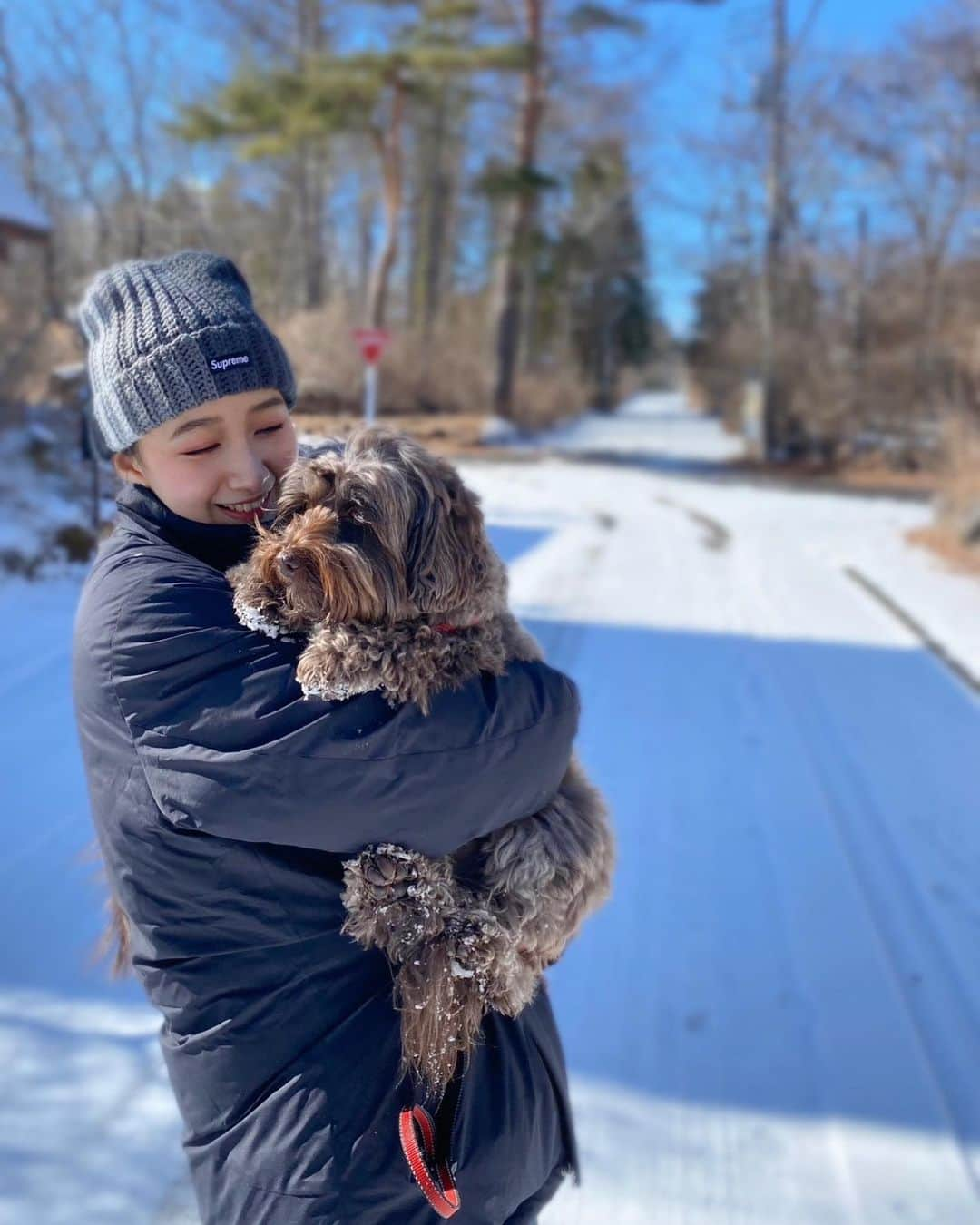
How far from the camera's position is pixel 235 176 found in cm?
707

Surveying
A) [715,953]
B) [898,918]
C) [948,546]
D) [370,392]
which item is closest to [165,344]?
[715,953]

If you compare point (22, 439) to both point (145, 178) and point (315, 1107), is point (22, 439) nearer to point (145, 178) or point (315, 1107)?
point (145, 178)

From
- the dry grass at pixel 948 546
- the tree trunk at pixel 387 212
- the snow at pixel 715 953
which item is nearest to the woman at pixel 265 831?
the snow at pixel 715 953

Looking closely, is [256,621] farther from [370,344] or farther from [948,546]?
[948,546]

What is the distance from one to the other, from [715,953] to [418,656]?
239cm

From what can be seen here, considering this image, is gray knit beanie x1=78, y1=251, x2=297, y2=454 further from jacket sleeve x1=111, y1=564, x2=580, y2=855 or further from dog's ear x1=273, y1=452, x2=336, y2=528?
jacket sleeve x1=111, y1=564, x2=580, y2=855

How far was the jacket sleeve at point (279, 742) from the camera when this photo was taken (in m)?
1.21

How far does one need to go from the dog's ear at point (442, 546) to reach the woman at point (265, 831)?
0.14 meters

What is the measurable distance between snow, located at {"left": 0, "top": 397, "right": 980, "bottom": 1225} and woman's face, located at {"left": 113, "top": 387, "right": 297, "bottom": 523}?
1.56 feet

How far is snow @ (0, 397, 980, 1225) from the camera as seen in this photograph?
2.39 m

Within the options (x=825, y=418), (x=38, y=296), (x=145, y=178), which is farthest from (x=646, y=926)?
(x=825, y=418)

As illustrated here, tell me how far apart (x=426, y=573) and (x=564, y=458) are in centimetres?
1882

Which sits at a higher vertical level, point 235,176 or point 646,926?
point 235,176

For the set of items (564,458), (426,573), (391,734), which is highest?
(426,573)
